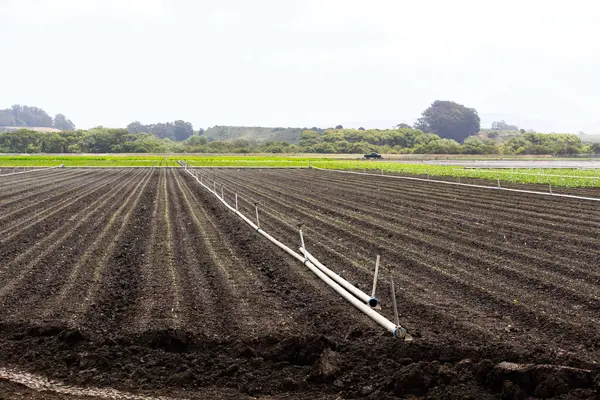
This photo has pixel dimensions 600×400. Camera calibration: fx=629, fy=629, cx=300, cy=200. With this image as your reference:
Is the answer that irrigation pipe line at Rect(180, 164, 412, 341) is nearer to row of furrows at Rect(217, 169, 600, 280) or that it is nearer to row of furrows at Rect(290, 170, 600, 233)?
row of furrows at Rect(217, 169, 600, 280)

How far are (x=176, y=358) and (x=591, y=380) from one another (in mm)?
4068

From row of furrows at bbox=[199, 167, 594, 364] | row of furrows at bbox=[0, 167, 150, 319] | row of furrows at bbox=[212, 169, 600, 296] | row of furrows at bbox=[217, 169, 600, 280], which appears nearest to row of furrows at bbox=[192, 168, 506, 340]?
row of furrows at bbox=[199, 167, 594, 364]

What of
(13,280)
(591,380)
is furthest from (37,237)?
(591,380)

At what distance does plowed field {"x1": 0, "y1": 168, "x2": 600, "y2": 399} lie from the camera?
605cm

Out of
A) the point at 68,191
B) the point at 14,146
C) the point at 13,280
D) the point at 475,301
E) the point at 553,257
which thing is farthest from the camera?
the point at 14,146

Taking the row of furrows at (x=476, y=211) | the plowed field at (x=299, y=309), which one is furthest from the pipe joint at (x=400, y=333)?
the row of furrows at (x=476, y=211)

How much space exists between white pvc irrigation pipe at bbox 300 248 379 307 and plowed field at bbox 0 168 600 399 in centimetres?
23

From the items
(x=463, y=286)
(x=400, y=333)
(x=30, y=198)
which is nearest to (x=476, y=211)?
(x=463, y=286)

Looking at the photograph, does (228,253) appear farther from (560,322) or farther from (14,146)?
(14,146)

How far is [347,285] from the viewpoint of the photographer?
9211 millimetres

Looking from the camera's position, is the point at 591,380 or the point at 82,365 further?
the point at 82,365

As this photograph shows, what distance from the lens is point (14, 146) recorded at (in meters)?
126

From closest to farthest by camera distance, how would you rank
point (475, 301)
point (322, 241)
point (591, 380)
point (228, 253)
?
point (591, 380) → point (475, 301) → point (228, 253) → point (322, 241)

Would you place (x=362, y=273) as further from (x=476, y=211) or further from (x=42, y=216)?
(x=42, y=216)
